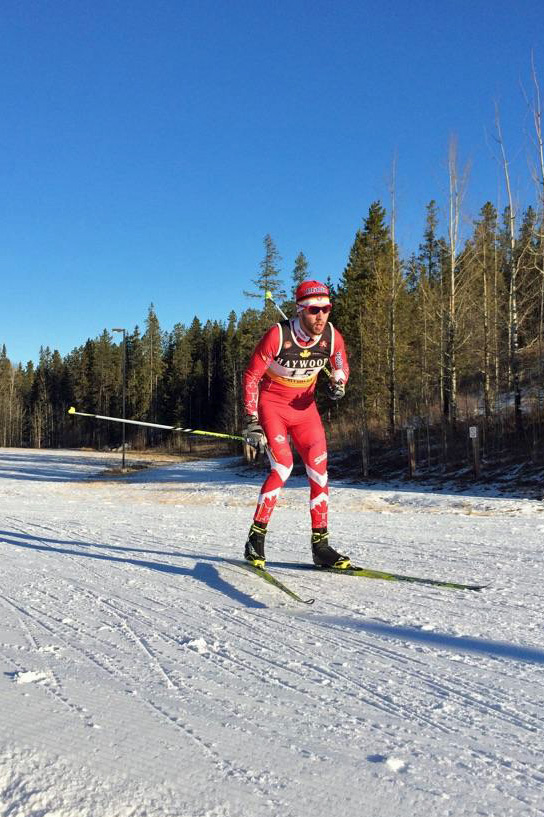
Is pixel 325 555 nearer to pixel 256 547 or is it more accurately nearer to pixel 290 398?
pixel 256 547

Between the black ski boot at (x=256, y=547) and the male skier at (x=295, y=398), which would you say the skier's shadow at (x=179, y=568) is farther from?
the male skier at (x=295, y=398)

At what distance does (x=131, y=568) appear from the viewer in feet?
14.8

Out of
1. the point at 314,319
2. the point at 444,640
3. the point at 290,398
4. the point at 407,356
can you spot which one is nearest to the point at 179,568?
the point at 290,398

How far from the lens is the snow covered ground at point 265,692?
1.46m

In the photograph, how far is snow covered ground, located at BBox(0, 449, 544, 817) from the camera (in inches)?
57.6

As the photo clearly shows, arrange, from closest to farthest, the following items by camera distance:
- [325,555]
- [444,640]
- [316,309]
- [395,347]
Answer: [444,640]
[325,555]
[316,309]
[395,347]

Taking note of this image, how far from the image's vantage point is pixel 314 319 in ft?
15.3

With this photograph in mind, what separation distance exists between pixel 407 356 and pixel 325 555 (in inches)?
1108

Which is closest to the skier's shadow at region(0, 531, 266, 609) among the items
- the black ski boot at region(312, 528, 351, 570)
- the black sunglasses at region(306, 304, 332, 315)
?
the black ski boot at region(312, 528, 351, 570)

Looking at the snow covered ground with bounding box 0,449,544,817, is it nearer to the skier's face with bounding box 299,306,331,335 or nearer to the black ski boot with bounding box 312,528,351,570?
the black ski boot with bounding box 312,528,351,570

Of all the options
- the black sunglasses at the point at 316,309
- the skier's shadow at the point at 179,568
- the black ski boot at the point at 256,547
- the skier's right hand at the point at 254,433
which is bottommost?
the skier's shadow at the point at 179,568

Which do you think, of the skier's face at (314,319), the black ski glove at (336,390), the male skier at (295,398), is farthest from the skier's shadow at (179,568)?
the skier's face at (314,319)

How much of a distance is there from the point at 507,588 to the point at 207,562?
2.36 m

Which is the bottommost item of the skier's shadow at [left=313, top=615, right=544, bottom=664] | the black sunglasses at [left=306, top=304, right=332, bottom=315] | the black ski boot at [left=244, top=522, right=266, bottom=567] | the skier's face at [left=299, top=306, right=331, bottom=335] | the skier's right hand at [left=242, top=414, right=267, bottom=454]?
the skier's shadow at [left=313, top=615, right=544, bottom=664]
